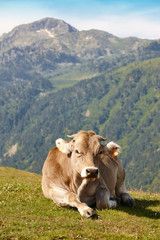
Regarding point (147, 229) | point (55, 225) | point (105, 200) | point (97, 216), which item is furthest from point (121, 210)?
point (55, 225)

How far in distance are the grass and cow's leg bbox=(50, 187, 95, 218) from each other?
0.27 m

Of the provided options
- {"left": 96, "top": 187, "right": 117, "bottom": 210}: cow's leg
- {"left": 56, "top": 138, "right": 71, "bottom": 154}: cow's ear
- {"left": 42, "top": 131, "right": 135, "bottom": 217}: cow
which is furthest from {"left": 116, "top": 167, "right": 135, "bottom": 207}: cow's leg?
{"left": 56, "top": 138, "right": 71, "bottom": 154}: cow's ear

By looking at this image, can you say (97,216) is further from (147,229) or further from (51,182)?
(51,182)

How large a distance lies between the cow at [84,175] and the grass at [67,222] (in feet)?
1.74

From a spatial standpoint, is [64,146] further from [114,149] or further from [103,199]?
[103,199]

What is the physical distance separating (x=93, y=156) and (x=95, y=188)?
7.32 feet

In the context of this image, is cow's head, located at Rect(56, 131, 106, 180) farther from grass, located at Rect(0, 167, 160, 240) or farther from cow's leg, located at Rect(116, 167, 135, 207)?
cow's leg, located at Rect(116, 167, 135, 207)

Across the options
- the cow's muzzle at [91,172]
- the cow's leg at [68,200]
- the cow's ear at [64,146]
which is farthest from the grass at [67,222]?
the cow's ear at [64,146]

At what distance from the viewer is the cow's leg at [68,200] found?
13805 mm

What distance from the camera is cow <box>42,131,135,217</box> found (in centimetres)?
1409

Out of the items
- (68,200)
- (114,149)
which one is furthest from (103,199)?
(114,149)

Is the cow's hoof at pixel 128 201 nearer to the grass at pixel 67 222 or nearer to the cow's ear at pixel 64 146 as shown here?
the grass at pixel 67 222

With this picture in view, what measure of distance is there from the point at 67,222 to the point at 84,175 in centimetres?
192

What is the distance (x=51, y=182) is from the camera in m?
17.1
